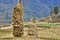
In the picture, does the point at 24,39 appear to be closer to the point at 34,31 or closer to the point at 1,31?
the point at 34,31

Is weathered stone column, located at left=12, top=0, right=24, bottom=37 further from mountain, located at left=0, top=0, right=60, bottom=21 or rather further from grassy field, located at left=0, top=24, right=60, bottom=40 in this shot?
mountain, located at left=0, top=0, right=60, bottom=21

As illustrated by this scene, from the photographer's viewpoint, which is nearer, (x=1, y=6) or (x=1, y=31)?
(x=1, y=31)

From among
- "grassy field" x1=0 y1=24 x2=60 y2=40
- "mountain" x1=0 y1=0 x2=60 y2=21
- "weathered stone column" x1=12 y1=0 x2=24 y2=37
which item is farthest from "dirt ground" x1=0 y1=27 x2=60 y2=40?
"mountain" x1=0 y1=0 x2=60 y2=21

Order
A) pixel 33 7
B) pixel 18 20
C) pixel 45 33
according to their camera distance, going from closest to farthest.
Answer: pixel 18 20 → pixel 45 33 → pixel 33 7

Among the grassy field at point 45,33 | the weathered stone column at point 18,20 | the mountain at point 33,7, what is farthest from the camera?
the mountain at point 33,7

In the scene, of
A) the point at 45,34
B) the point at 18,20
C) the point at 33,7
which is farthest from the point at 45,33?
the point at 33,7

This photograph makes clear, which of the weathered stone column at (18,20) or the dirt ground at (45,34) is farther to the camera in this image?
the dirt ground at (45,34)

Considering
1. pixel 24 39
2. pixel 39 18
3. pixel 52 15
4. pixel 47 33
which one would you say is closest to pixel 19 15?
pixel 24 39

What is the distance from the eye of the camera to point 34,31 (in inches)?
556

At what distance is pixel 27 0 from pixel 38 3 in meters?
1.02

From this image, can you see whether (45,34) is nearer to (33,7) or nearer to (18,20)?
(18,20)

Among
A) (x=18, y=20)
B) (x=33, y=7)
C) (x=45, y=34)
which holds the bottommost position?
(x=45, y=34)

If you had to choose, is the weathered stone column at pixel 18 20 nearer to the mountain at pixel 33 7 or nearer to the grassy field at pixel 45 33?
the grassy field at pixel 45 33

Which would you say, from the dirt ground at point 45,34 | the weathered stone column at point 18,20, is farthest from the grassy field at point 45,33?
the weathered stone column at point 18,20
